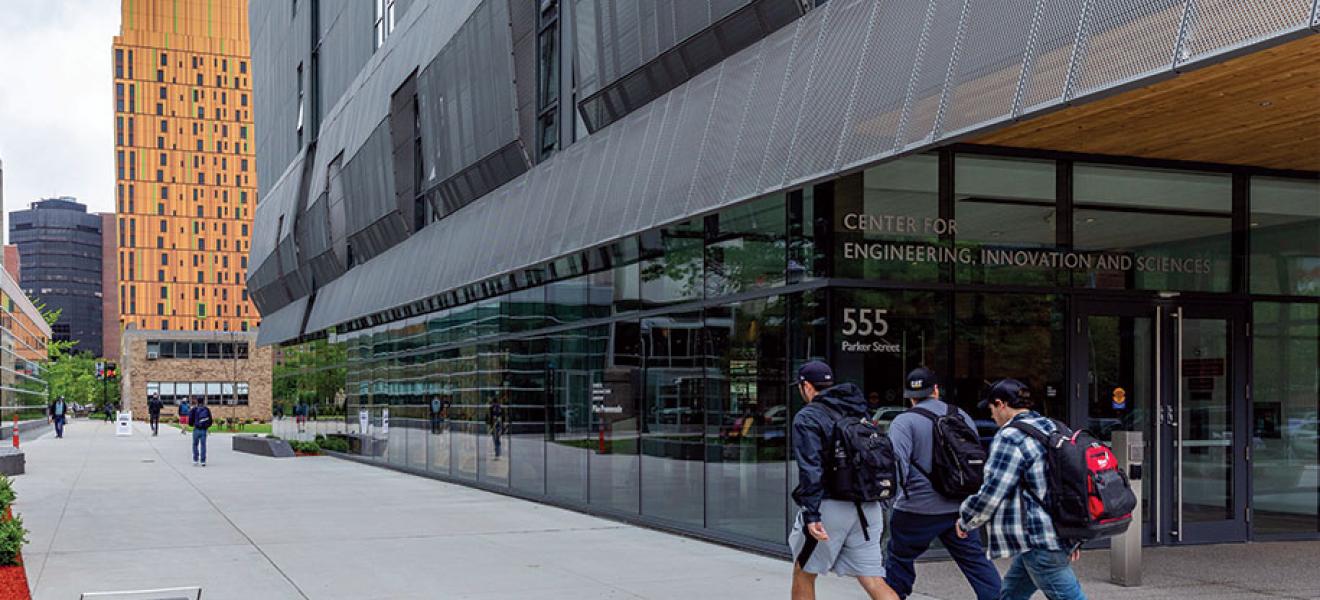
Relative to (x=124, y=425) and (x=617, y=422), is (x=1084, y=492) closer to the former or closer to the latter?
(x=617, y=422)

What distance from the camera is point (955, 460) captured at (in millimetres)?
7750

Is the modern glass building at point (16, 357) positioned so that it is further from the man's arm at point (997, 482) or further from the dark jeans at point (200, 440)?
the man's arm at point (997, 482)

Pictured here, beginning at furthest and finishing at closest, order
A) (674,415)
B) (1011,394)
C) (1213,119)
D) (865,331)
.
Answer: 1. (674,415)
2. (865,331)
3. (1213,119)
4. (1011,394)

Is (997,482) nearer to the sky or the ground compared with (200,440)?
nearer to the sky

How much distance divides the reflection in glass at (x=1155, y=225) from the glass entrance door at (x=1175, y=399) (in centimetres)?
29

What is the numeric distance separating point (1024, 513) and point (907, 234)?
5.77 m

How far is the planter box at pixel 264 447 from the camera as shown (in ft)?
115

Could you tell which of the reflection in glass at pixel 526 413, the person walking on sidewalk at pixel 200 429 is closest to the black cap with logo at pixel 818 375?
the reflection in glass at pixel 526 413

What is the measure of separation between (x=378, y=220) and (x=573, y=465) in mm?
12827

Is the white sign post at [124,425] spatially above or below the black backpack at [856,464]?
below

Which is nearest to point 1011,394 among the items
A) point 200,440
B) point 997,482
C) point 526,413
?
point 997,482

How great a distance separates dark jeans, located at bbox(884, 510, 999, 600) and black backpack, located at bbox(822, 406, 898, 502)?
66 cm

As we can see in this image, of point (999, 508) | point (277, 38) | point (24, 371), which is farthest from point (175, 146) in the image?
point (999, 508)

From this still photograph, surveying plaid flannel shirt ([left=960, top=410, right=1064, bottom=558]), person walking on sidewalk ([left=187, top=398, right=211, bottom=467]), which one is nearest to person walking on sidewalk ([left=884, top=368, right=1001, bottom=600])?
plaid flannel shirt ([left=960, top=410, right=1064, bottom=558])
